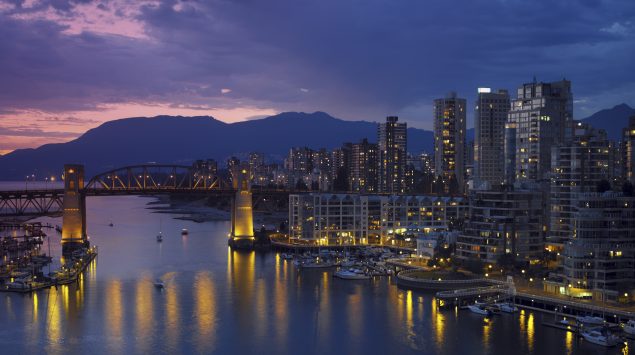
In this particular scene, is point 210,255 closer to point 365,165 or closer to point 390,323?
point 390,323

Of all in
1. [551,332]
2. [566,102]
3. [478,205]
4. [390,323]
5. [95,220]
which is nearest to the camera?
[551,332]

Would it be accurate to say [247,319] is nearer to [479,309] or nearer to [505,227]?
[479,309]

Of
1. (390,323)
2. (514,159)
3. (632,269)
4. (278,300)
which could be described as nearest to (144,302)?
(278,300)

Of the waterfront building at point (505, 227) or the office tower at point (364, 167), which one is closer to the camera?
the waterfront building at point (505, 227)

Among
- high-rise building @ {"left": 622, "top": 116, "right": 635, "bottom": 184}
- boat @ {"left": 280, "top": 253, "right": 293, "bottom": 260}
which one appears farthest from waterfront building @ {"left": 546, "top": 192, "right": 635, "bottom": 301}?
high-rise building @ {"left": 622, "top": 116, "right": 635, "bottom": 184}

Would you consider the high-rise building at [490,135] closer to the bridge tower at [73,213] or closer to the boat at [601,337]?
the bridge tower at [73,213]

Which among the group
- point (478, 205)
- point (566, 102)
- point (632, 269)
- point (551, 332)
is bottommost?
point (551, 332)

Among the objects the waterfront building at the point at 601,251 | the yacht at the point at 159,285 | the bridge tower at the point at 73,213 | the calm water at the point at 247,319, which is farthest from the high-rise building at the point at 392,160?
the waterfront building at the point at 601,251
